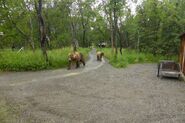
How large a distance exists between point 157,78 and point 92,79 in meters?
4.81

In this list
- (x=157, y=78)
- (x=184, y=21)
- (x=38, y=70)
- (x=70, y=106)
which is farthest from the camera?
(x=184, y=21)

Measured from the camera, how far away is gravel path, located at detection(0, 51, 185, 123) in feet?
33.1

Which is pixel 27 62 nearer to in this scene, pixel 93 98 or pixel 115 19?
pixel 93 98

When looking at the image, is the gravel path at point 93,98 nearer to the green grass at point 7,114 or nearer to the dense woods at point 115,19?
the green grass at point 7,114

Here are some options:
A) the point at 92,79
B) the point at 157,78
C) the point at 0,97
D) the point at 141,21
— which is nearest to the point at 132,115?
the point at 0,97

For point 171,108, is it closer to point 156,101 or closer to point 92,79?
point 156,101

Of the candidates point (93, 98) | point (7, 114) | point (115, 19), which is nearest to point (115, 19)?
point (115, 19)

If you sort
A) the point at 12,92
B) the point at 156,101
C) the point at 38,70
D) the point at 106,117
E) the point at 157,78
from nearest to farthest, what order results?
1. the point at 106,117
2. the point at 156,101
3. the point at 12,92
4. the point at 157,78
5. the point at 38,70

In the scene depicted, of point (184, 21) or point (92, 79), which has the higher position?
point (184, 21)

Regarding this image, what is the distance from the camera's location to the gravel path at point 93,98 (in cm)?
1009

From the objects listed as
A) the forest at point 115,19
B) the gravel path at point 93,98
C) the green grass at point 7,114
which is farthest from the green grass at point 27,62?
the green grass at point 7,114

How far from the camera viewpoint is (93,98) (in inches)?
512

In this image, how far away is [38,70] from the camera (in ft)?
72.5

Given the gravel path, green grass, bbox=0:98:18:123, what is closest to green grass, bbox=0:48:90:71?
the gravel path
